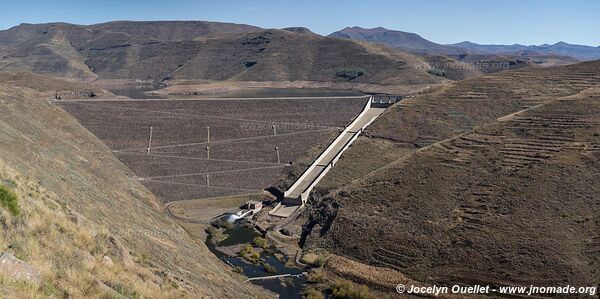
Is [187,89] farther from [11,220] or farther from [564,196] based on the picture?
[11,220]

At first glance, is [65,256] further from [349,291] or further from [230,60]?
[230,60]

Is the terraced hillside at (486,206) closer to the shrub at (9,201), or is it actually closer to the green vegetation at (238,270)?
→ the green vegetation at (238,270)

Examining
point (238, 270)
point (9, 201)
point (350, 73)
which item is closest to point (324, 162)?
point (238, 270)

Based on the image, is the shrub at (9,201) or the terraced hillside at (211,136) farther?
the terraced hillside at (211,136)

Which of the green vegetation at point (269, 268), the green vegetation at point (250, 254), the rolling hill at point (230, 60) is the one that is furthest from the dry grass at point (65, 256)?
the rolling hill at point (230, 60)

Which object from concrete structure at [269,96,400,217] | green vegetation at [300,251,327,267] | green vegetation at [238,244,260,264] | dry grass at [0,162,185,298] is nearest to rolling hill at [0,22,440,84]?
concrete structure at [269,96,400,217]
